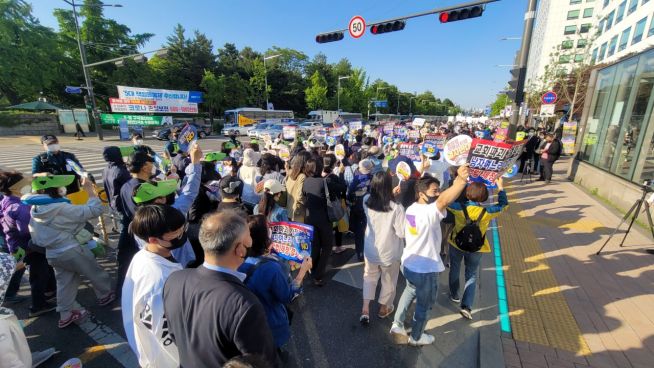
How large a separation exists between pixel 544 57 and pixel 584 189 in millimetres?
54184

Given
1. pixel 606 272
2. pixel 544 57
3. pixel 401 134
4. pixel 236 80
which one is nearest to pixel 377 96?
pixel 544 57

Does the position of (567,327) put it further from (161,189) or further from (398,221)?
(161,189)

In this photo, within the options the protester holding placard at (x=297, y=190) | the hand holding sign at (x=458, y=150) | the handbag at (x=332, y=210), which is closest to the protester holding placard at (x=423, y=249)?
the hand holding sign at (x=458, y=150)

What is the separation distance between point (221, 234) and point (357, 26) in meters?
10.6

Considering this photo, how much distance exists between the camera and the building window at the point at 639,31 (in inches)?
1055

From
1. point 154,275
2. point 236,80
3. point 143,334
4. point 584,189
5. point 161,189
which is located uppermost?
point 236,80

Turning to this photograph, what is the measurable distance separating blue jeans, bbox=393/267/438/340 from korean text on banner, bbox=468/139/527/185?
Result: 1141 mm

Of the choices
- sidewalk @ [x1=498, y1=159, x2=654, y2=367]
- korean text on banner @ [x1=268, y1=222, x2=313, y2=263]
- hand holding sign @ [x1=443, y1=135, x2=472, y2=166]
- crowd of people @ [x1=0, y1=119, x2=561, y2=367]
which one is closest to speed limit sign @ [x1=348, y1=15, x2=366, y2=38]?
crowd of people @ [x1=0, y1=119, x2=561, y2=367]

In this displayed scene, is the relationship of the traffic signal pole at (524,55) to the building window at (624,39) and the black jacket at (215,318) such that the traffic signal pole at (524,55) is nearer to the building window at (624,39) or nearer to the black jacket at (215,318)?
the black jacket at (215,318)

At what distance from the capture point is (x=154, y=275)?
1.84 meters

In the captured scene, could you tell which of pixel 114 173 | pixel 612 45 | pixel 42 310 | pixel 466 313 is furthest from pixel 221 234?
pixel 612 45

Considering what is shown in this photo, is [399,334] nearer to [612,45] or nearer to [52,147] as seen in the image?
[52,147]

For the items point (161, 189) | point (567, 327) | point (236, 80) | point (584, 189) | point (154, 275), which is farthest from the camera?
point (236, 80)

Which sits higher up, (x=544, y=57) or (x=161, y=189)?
(x=544, y=57)
